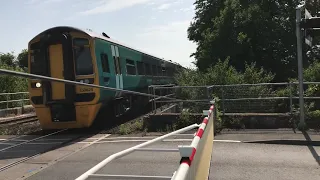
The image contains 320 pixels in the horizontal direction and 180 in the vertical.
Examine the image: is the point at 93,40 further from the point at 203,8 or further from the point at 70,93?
the point at 203,8

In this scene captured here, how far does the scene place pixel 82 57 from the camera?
1180 centimetres

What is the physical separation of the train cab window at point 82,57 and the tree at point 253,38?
43.4 ft

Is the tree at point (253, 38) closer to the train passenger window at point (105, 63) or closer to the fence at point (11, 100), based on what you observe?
the fence at point (11, 100)

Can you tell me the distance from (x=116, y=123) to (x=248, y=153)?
727 centimetres

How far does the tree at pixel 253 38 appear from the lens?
23734mm

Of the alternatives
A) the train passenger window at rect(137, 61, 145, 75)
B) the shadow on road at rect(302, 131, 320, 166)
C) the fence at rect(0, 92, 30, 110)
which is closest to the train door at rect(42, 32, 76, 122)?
the train passenger window at rect(137, 61, 145, 75)

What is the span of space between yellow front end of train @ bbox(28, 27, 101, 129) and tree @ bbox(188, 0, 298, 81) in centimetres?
1329

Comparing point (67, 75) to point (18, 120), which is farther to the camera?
point (18, 120)

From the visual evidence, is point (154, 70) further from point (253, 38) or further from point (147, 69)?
point (253, 38)

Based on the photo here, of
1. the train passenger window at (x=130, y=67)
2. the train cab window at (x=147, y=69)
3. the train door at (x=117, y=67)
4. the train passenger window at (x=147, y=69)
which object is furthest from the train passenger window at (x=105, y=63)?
the train passenger window at (x=147, y=69)

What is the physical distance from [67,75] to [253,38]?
1586 cm

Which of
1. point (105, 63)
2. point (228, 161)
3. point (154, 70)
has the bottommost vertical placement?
point (228, 161)

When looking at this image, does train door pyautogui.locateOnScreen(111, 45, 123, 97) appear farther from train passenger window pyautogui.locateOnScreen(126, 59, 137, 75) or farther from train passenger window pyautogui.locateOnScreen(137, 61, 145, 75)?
train passenger window pyautogui.locateOnScreen(137, 61, 145, 75)

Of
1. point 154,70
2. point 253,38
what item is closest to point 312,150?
point 154,70
